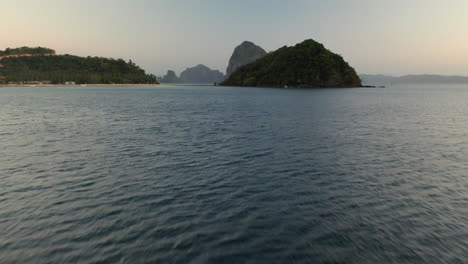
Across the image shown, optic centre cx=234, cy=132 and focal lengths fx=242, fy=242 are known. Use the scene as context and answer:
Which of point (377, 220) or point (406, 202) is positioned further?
point (406, 202)

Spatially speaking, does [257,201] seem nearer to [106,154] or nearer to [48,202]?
[48,202]

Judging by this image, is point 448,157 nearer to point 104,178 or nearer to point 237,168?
point 237,168

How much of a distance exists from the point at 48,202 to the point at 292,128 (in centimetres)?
3650

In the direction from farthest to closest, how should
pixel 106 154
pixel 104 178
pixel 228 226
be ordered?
pixel 106 154 < pixel 104 178 < pixel 228 226

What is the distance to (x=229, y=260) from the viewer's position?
10.2 m

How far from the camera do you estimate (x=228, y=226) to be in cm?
1276

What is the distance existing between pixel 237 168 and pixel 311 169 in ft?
22.0

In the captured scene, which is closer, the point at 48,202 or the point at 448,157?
the point at 48,202

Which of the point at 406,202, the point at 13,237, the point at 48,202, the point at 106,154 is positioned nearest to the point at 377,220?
the point at 406,202

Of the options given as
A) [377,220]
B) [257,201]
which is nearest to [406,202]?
[377,220]

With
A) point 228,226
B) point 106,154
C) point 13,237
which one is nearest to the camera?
point 13,237

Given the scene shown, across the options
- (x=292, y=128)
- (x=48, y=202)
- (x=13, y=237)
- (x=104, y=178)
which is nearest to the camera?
(x=13, y=237)

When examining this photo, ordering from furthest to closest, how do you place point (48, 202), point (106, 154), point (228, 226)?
point (106, 154) → point (48, 202) → point (228, 226)

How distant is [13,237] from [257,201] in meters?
12.7
